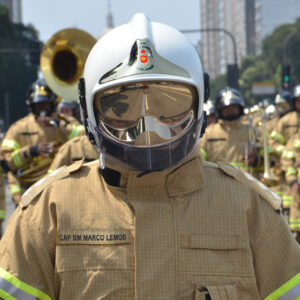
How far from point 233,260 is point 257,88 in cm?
3040

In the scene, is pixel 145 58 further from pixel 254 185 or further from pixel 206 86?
pixel 254 185

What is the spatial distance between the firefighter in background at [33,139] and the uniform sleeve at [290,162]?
9.12 ft

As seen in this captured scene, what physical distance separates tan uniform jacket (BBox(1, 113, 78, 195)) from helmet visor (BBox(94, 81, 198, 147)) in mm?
5854

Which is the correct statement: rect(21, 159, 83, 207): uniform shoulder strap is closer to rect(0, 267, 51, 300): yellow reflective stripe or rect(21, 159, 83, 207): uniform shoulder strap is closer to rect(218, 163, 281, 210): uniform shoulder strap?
rect(0, 267, 51, 300): yellow reflective stripe

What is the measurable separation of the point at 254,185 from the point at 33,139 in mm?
6146

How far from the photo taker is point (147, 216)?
237 cm

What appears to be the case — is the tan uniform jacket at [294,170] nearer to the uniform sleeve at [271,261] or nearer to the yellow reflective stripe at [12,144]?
the yellow reflective stripe at [12,144]

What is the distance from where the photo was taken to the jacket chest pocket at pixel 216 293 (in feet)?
7.54

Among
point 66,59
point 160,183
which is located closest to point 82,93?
point 160,183


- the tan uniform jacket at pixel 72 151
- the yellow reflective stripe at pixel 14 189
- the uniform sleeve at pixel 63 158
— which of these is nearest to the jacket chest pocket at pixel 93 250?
the tan uniform jacket at pixel 72 151

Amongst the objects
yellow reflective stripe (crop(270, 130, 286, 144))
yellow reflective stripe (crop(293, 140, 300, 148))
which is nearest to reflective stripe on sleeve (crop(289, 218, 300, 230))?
yellow reflective stripe (crop(293, 140, 300, 148))

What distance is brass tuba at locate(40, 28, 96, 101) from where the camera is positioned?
9.40 meters

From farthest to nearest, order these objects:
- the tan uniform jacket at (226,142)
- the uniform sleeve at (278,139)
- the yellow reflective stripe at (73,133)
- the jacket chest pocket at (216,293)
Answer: the uniform sleeve at (278,139) < the tan uniform jacket at (226,142) < the yellow reflective stripe at (73,133) < the jacket chest pocket at (216,293)

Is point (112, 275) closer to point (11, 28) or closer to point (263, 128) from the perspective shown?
point (263, 128)
